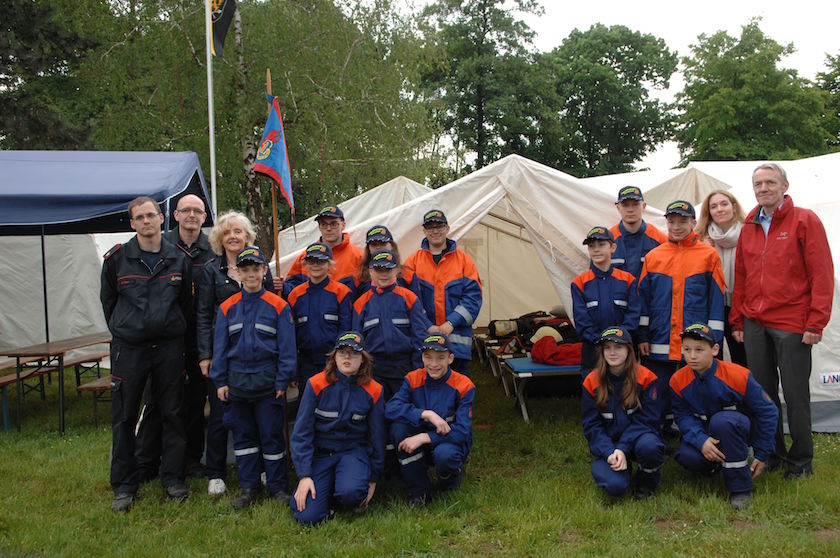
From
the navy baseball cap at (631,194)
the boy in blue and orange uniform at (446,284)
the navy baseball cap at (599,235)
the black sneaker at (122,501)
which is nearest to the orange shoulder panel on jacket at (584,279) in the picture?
the navy baseball cap at (599,235)

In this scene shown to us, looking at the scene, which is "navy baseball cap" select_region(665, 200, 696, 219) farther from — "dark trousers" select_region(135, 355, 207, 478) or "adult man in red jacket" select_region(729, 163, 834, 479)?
"dark trousers" select_region(135, 355, 207, 478)

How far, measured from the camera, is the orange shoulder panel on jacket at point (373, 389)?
348 centimetres

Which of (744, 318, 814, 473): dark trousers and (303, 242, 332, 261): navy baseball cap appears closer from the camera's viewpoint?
(744, 318, 814, 473): dark trousers

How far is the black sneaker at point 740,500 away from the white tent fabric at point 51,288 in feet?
25.2

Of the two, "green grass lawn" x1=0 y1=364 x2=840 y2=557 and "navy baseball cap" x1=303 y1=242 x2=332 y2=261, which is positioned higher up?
"navy baseball cap" x1=303 y1=242 x2=332 y2=261

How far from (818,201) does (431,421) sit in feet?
13.0

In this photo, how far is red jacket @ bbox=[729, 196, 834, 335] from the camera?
335cm

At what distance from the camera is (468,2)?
2384 cm

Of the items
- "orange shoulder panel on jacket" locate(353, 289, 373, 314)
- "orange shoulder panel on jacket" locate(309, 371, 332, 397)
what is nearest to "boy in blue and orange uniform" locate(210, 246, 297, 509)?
"orange shoulder panel on jacket" locate(309, 371, 332, 397)

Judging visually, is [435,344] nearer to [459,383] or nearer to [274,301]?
[459,383]

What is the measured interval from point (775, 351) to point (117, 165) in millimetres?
5162

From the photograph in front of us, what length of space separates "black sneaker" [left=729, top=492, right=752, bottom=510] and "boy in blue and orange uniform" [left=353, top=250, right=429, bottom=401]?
1.85 meters

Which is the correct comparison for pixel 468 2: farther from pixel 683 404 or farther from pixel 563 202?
pixel 683 404

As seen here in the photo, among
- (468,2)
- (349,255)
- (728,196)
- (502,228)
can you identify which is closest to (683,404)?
(728,196)
